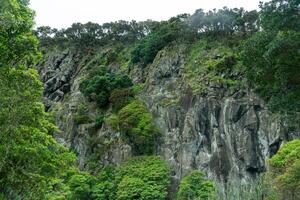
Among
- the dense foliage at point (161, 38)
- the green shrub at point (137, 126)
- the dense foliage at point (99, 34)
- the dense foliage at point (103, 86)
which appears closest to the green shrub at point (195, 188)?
the green shrub at point (137, 126)

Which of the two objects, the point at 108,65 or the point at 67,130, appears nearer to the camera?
the point at 67,130

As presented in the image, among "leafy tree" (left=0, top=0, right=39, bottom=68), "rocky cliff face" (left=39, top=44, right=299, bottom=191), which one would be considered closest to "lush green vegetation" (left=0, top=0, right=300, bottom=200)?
"leafy tree" (left=0, top=0, right=39, bottom=68)

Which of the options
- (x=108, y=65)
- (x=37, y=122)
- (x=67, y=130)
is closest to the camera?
(x=37, y=122)

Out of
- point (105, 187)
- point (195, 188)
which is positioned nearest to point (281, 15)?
point (195, 188)

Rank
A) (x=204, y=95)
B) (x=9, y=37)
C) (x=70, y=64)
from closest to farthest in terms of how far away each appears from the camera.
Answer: (x=9, y=37) < (x=204, y=95) < (x=70, y=64)

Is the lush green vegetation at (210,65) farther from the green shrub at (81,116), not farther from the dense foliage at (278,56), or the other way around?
the dense foliage at (278,56)

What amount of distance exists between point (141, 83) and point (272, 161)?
33.4 metres

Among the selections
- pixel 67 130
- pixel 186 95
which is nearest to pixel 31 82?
pixel 186 95

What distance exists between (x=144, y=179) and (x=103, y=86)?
1861 cm

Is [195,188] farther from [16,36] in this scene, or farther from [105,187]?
[16,36]

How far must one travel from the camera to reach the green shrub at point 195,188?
145 ft

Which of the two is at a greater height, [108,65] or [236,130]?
[108,65]

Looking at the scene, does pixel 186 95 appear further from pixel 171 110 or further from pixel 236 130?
pixel 236 130

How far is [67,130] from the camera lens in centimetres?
6378
